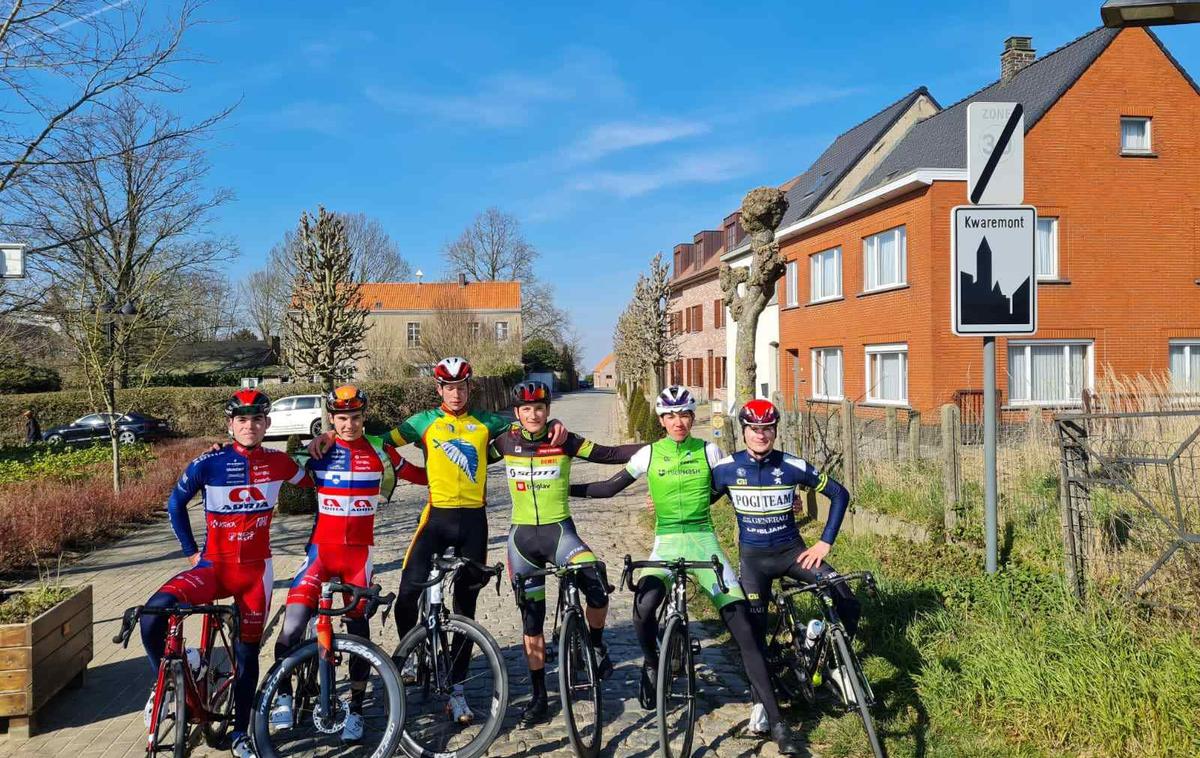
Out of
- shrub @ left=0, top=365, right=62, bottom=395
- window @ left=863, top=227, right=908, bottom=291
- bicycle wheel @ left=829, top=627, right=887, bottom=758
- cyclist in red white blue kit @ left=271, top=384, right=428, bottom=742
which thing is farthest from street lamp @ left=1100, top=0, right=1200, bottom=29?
shrub @ left=0, top=365, right=62, bottom=395

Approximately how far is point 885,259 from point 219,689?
20.9 metres

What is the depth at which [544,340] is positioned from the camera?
74250 mm

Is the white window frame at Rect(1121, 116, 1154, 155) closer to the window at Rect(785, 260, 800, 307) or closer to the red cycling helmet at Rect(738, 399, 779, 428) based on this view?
the window at Rect(785, 260, 800, 307)

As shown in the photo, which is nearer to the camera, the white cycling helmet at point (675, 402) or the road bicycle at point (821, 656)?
the road bicycle at point (821, 656)

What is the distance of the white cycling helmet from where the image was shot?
496cm

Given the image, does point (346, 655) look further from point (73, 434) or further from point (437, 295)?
point (437, 295)

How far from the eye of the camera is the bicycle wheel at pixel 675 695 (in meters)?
4.14

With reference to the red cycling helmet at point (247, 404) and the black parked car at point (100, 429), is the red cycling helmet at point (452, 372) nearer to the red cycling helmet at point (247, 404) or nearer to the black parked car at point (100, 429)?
the red cycling helmet at point (247, 404)

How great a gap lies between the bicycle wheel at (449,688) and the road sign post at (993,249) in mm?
3407

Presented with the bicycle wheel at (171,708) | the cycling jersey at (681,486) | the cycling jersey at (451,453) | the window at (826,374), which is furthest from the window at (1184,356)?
the bicycle wheel at (171,708)

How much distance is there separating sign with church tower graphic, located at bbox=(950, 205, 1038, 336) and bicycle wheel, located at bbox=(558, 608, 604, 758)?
3168mm

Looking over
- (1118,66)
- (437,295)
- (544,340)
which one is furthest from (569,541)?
(544,340)

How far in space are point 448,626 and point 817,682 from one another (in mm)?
2014

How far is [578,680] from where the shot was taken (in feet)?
15.4
